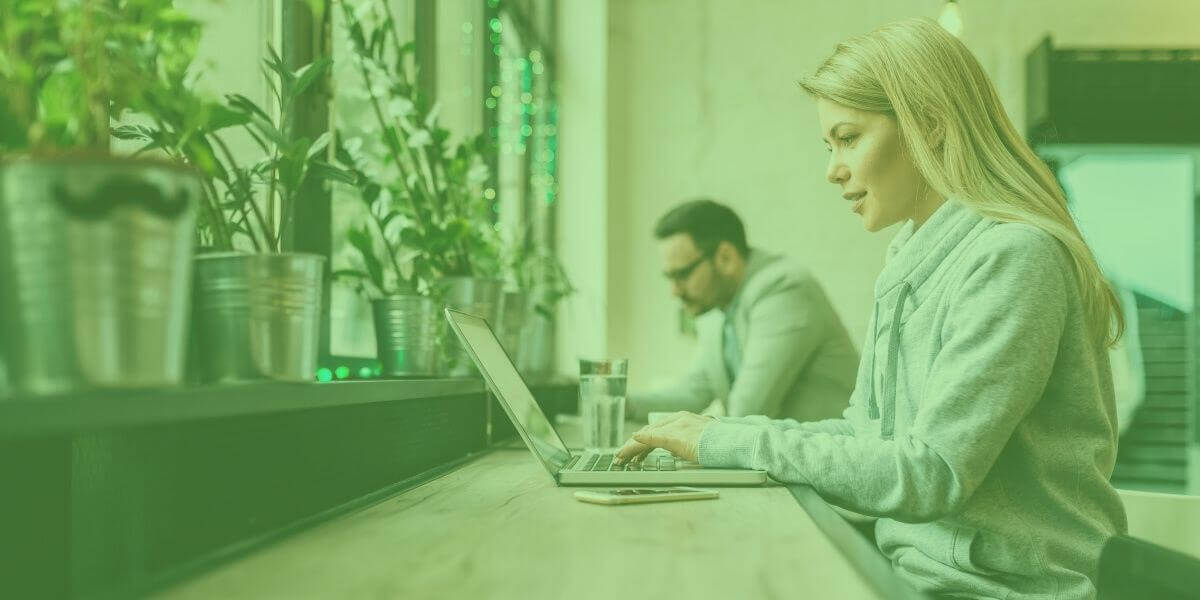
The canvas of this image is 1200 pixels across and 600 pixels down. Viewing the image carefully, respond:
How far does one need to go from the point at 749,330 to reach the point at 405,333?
4.69 feet

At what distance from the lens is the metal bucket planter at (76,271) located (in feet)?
2.04

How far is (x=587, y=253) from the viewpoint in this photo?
4500mm

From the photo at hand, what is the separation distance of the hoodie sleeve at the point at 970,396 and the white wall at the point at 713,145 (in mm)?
3193

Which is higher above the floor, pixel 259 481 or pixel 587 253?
pixel 587 253

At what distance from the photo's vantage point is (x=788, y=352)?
2.67m

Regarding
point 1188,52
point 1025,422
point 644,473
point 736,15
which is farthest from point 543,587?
point 736,15

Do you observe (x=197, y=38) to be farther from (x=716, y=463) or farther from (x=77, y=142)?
(x=716, y=463)

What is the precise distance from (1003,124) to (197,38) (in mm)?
1047

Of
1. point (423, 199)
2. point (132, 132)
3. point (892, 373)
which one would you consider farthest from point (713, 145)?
point (132, 132)

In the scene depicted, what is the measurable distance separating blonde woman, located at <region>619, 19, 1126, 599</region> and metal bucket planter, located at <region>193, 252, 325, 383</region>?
57cm

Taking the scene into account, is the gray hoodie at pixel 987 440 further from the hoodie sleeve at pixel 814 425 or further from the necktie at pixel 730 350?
the necktie at pixel 730 350

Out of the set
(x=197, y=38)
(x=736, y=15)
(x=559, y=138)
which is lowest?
(x=197, y=38)

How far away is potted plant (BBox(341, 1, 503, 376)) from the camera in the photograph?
1.70 m

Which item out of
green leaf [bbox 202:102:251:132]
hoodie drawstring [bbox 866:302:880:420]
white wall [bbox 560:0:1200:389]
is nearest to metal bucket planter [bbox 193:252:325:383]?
green leaf [bbox 202:102:251:132]
